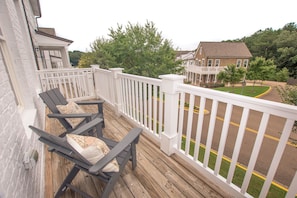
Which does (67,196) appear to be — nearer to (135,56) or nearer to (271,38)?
(135,56)

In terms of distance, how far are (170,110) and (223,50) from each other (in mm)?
20505

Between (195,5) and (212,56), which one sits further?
(212,56)

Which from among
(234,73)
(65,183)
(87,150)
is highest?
(87,150)

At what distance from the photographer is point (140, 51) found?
764 centimetres

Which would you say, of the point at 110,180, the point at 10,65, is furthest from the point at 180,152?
the point at 10,65

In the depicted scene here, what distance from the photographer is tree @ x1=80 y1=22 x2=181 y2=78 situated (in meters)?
7.33

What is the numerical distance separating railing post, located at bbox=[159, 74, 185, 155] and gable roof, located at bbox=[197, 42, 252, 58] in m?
18.6

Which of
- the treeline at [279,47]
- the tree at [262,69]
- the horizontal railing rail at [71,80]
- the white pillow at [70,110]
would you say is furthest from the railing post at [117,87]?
the treeline at [279,47]

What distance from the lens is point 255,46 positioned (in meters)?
23.2

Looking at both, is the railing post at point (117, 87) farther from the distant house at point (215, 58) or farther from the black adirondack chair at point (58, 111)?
the distant house at point (215, 58)

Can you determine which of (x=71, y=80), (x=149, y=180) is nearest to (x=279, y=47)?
(x=71, y=80)

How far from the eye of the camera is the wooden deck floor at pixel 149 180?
1487 mm

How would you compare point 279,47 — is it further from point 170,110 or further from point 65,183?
point 65,183

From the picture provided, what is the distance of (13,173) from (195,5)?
10.0 meters
